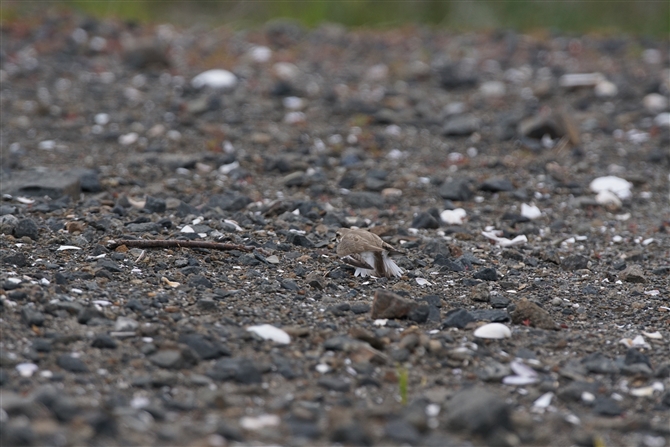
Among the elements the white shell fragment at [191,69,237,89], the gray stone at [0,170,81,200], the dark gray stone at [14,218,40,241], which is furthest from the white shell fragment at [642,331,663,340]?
the white shell fragment at [191,69,237,89]

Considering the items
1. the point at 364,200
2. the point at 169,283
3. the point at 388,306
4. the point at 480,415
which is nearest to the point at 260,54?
the point at 364,200

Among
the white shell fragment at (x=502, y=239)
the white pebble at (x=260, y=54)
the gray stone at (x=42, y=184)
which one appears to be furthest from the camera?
the white pebble at (x=260, y=54)

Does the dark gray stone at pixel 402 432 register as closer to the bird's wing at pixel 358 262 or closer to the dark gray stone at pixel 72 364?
the dark gray stone at pixel 72 364

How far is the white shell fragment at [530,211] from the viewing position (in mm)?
3668

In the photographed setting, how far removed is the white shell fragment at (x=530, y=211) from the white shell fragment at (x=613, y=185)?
0.50 metres

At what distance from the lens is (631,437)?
6.16 ft

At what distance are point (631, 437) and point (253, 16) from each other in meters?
6.86

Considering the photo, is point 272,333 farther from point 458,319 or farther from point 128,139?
point 128,139

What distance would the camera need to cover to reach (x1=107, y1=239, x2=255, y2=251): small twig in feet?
9.20

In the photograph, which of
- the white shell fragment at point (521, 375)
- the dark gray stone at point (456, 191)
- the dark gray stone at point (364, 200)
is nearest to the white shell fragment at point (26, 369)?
the white shell fragment at point (521, 375)

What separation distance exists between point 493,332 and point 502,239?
1.08 m

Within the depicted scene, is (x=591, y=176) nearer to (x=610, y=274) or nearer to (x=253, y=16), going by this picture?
(x=610, y=274)

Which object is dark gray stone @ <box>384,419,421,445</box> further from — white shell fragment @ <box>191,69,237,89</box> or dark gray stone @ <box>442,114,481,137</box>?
white shell fragment @ <box>191,69,237,89</box>

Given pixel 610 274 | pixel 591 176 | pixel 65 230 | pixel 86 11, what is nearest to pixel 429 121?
pixel 591 176
